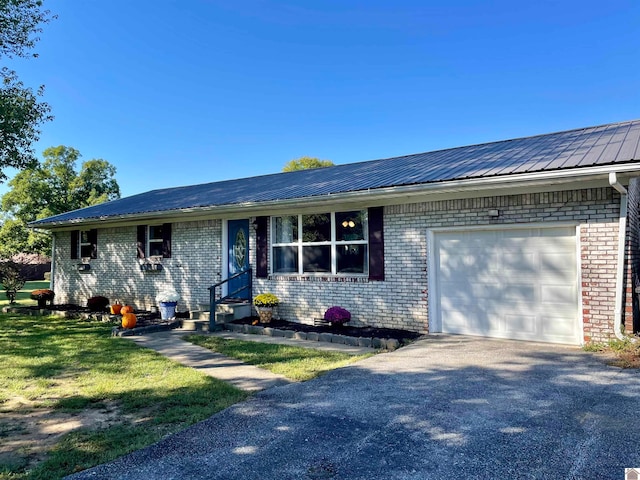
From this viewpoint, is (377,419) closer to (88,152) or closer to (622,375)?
(622,375)

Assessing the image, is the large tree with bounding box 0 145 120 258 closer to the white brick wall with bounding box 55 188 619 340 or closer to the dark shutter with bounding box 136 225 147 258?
the white brick wall with bounding box 55 188 619 340

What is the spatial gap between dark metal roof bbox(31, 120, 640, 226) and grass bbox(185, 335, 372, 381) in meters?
3.24

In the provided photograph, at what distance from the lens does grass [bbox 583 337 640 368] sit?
5.29m

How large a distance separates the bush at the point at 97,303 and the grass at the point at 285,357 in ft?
22.3

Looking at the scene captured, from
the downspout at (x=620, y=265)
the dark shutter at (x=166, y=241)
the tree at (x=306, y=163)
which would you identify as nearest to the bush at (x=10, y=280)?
the dark shutter at (x=166, y=241)

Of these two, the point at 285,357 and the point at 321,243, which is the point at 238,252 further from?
the point at 285,357

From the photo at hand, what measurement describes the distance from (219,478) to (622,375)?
486 cm

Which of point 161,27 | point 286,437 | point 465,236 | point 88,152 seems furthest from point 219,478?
point 88,152

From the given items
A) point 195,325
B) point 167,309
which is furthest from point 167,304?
point 195,325

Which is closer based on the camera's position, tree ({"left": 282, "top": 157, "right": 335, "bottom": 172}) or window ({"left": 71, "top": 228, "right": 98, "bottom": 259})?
window ({"left": 71, "top": 228, "right": 98, "bottom": 259})

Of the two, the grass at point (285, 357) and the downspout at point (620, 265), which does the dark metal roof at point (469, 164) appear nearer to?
the downspout at point (620, 265)

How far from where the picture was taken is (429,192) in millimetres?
7227

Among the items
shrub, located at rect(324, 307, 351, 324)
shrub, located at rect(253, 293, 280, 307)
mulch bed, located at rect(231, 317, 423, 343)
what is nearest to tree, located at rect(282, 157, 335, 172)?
shrub, located at rect(253, 293, 280, 307)

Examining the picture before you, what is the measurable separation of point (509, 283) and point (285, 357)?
13.7 ft
